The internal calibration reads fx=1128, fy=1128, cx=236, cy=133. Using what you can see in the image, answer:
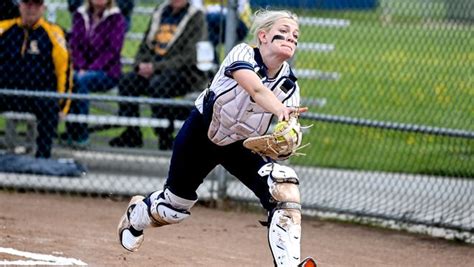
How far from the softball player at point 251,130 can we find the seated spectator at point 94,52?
3.76 m

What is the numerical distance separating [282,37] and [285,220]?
0.95 meters

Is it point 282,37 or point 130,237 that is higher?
point 282,37

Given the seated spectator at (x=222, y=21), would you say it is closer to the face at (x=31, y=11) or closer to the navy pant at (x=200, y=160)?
the face at (x=31, y=11)

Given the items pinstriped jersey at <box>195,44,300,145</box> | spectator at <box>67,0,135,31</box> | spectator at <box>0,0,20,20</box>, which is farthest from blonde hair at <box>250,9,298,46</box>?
spectator at <box>67,0,135,31</box>

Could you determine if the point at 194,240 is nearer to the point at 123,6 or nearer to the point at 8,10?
the point at 8,10

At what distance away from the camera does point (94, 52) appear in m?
10.1

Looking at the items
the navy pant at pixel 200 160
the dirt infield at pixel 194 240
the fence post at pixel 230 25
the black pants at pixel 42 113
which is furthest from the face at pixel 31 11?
the navy pant at pixel 200 160

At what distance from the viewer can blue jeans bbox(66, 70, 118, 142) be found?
32.7ft

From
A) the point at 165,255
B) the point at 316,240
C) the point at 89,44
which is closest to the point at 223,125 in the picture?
the point at 165,255

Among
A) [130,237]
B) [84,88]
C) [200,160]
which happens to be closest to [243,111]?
[200,160]

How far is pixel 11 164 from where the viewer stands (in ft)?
30.9

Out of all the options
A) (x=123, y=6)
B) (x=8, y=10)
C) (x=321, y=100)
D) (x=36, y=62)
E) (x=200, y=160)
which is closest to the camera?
(x=200, y=160)

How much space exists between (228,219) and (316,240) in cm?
96

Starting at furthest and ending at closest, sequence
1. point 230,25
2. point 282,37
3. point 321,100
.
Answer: point 321,100
point 230,25
point 282,37
